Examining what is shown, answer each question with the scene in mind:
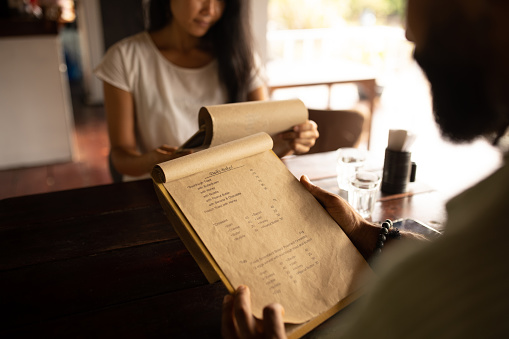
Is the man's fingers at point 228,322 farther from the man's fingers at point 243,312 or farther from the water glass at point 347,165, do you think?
the water glass at point 347,165

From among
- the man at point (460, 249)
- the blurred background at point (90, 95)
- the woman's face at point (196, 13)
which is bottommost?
the blurred background at point (90, 95)

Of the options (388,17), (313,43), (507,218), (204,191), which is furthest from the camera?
(388,17)

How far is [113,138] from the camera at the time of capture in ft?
5.24

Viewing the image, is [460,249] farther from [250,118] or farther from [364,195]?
[250,118]

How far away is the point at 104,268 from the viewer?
2.95 feet

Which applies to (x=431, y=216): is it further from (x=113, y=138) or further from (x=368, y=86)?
(x=368, y=86)

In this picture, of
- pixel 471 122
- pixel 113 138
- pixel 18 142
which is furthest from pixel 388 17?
pixel 471 122

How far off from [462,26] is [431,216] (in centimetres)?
68

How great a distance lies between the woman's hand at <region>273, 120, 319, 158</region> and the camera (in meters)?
1.33

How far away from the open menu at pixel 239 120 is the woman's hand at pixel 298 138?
0.15 feet

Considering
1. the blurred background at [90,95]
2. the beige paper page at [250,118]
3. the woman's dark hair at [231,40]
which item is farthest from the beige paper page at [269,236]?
the woman's dark hair at [231,40]

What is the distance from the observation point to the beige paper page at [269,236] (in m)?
0.69

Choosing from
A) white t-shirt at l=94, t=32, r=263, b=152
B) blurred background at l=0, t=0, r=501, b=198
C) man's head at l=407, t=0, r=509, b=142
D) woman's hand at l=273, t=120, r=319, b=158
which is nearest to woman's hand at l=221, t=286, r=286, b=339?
man's head at l=407, t=0, r=509, b=142

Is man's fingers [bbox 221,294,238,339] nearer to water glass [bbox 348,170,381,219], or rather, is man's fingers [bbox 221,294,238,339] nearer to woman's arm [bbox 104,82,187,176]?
water glass [bbox 348,170,381,219]
